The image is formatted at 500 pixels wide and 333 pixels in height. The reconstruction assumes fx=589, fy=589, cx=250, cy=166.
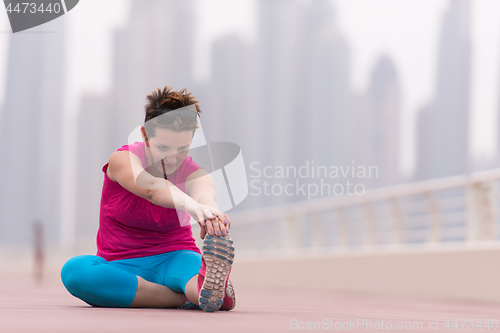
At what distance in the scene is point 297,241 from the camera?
6051 millimetres

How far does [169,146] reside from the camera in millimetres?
1909

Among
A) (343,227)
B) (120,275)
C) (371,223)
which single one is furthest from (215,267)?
(343,227)

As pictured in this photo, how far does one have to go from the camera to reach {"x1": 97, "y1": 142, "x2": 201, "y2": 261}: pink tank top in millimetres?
2000

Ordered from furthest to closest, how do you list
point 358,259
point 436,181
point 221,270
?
point 358,259, point 436,181, point 221,270

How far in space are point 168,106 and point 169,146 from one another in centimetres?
16

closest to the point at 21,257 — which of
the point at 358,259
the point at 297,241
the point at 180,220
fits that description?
the point at 297,241

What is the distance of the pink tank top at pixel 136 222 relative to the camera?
2.00 meters

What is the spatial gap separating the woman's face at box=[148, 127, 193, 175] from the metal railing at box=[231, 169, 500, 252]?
223 cm

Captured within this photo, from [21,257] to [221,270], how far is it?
2139cm

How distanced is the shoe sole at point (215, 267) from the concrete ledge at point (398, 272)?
6.82ft

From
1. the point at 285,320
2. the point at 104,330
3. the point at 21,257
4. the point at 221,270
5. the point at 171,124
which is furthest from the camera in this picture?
the point at 21,257

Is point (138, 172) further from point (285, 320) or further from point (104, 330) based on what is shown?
point (104, 330)

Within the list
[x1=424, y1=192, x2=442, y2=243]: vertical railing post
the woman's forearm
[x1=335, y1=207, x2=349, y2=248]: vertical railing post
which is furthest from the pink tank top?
[x1=335, y1=207, x2=349, y2=248]: vertical railing post

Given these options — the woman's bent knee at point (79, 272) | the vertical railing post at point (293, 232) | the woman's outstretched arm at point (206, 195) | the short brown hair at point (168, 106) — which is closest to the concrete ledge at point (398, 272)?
the vertical railing post at point (293, 232)
